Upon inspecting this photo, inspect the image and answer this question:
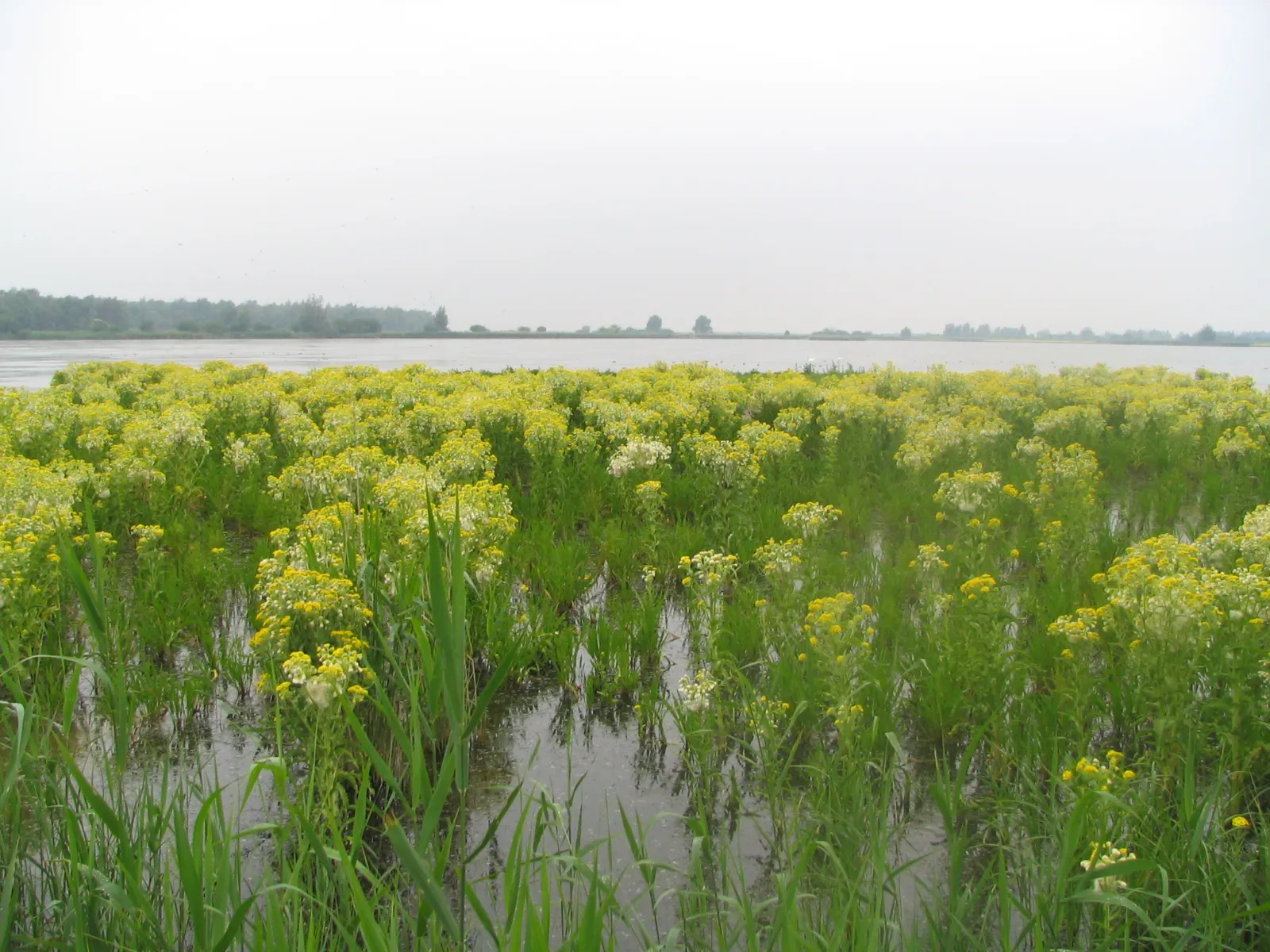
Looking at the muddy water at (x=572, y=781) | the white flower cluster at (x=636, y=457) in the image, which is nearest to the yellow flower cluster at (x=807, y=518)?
the muddy water at (x=572, y=781)

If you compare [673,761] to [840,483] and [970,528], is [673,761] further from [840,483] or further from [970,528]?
[840,483]

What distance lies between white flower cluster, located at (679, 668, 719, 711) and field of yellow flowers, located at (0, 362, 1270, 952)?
25mm

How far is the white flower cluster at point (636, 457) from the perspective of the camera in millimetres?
7770

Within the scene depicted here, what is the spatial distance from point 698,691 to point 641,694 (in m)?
0.70

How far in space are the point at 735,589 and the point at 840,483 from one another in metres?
3.01

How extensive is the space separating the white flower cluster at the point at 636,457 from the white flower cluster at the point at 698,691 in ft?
13.8

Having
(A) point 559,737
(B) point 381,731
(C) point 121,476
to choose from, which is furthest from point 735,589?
(C) point 121,476

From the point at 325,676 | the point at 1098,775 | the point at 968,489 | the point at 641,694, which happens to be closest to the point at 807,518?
the point at 968,489

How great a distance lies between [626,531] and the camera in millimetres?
6727

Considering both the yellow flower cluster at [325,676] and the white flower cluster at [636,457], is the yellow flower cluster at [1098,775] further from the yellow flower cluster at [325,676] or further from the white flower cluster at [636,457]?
the white flower cluster at [636,457]

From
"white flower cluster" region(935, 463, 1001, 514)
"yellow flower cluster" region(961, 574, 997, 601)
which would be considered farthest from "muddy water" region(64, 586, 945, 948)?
"white flower cluster" region(935, 463, 1001, 514)

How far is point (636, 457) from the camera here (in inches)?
309

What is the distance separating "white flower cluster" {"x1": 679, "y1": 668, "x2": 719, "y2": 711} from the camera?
347 centimetres

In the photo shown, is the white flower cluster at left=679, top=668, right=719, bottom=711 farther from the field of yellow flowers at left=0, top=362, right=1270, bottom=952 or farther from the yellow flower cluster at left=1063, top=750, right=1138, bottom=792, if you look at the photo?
the yellow flower cluster at left=1063, top=750, right=1138, bottom=792
